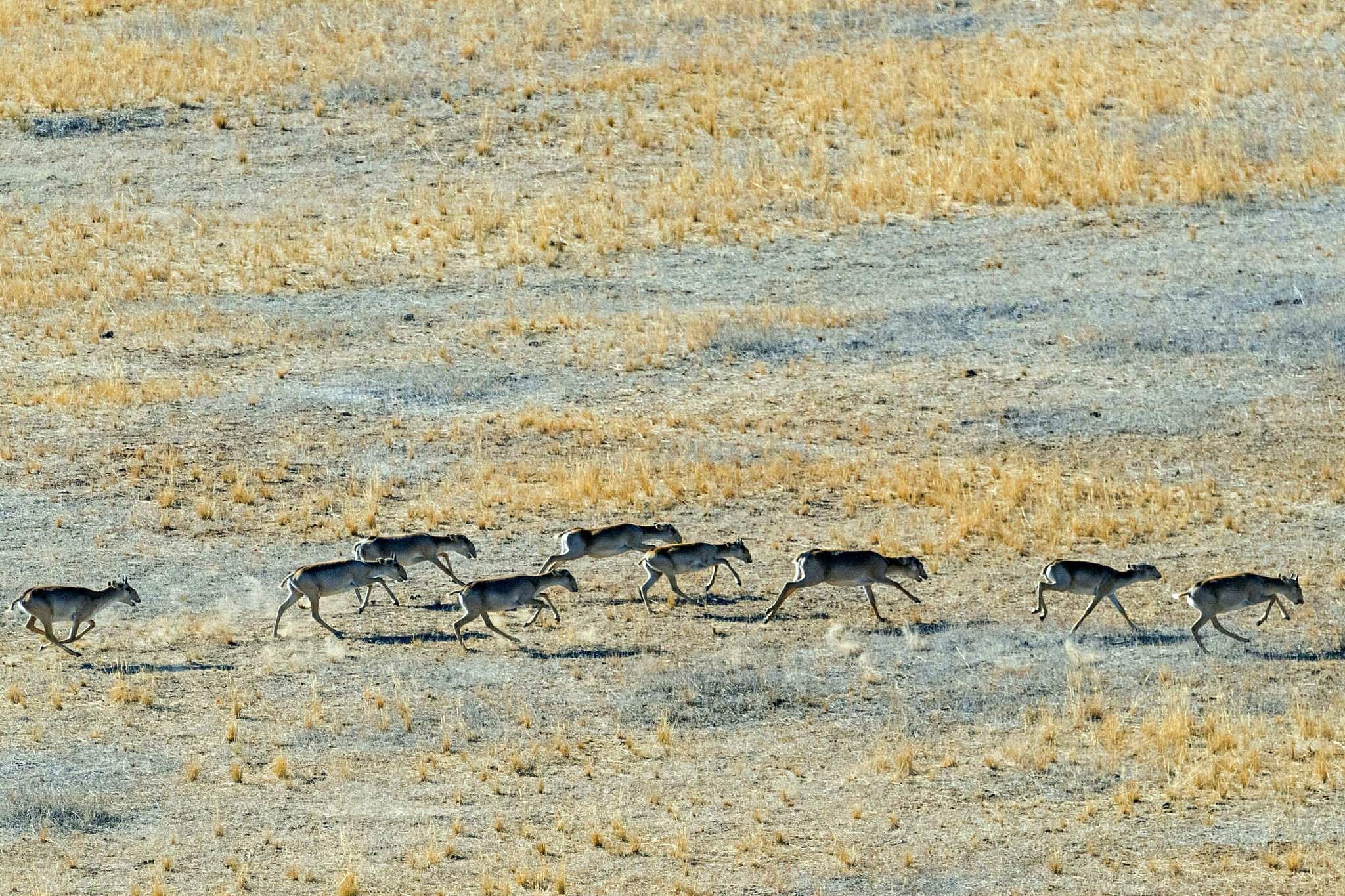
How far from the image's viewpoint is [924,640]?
66.0 ft

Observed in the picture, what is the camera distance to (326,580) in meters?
20.4

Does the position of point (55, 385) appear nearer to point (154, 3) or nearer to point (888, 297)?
point (888, 297)

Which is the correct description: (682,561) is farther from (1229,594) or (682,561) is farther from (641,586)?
(1229,594)

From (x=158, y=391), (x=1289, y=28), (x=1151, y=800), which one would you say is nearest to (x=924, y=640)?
(x=1151, y=800)

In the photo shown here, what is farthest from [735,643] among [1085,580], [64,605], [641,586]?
[64,605]

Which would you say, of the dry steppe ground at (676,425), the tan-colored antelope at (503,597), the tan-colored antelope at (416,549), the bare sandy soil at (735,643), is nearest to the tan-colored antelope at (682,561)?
the dry steppe ground at (676,425)

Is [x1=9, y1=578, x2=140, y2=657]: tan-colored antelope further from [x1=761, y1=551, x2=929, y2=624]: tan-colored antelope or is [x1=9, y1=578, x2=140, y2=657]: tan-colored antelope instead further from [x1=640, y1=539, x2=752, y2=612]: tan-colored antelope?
[x1=761, y1=551, x2=929, y2=624]: tan-colored antelope

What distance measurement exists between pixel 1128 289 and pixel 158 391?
1602 centimetres

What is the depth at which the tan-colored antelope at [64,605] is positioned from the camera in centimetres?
1980

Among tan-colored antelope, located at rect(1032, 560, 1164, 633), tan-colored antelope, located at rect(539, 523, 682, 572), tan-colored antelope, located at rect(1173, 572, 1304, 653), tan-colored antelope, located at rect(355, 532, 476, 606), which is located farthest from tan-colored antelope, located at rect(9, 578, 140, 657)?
tan-colored antelope, located at rect(1173, 572, 1304, 653)

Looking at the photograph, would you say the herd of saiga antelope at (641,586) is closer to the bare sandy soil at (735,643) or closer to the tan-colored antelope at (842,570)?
the tan-colored antelope at (842,570)

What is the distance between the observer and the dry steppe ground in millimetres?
16109

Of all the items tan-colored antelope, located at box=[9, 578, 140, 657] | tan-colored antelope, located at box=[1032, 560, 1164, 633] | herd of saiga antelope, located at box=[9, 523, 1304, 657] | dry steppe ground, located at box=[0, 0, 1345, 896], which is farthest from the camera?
tan-colored antelope, located at box=[1032, 560, 1164, 633]

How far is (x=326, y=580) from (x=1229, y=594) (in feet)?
29.7
